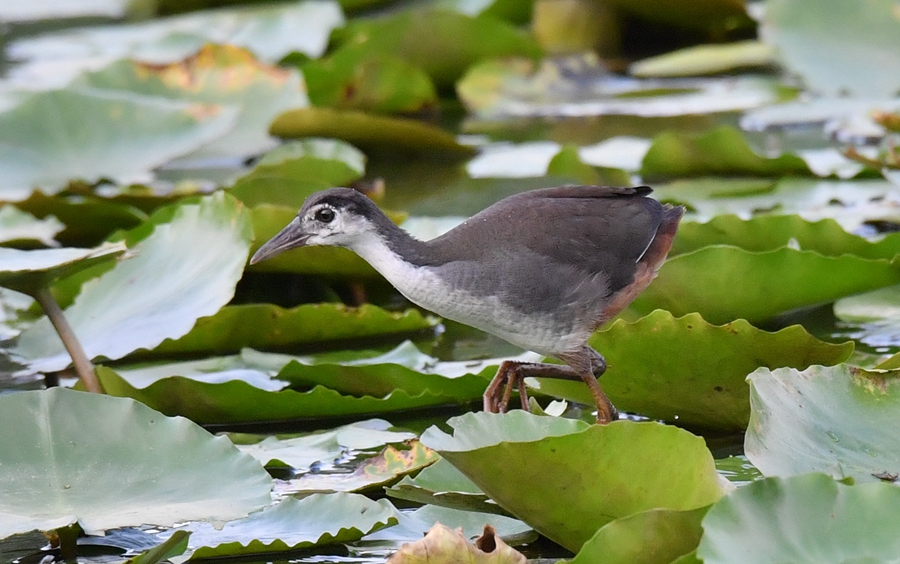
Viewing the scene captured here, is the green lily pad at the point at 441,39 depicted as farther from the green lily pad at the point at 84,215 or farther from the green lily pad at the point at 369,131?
the green lily pad at the point at 84,215

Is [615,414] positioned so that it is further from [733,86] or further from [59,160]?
[733,86]

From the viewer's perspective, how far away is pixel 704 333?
2.80 metres

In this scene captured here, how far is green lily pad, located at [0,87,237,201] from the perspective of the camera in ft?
15.8

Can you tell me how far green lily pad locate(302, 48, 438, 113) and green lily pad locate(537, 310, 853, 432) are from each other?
301 cm

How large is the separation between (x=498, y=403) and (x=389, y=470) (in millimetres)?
479

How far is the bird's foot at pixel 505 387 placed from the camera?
302 cm

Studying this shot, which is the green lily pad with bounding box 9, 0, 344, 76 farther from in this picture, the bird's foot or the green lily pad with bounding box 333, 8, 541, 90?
the bird's foot

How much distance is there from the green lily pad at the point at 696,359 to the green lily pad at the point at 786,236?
2.14 feet

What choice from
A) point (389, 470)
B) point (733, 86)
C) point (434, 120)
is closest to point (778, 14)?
point (733, 86)

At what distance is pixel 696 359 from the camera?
2.83 metres

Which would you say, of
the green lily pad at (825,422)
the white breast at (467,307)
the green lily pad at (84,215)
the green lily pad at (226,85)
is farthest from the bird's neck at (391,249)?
the green lily pad at (226,85)

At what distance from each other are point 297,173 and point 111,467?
2.31 meters

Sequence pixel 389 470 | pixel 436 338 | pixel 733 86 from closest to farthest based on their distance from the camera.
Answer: pixel 389 470 < pixel 436 338 < pixel 733 86

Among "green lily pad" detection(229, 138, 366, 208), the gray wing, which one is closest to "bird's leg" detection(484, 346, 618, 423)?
the gray wing
